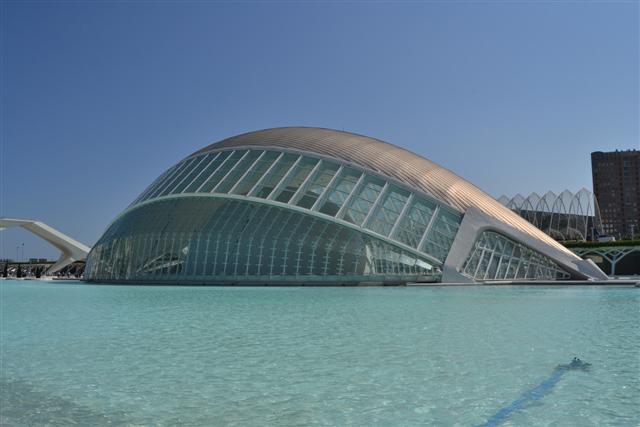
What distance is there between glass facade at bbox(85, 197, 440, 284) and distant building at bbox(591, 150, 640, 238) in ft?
515

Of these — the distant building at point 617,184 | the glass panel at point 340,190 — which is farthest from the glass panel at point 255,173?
the distant building at point 617,184

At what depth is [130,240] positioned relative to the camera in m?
40.1

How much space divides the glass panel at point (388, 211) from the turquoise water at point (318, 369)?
59.3ft

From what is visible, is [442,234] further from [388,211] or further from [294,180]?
[294,180]

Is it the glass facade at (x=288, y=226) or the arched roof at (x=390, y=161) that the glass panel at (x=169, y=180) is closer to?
the glass facade at (x=288, y=226)

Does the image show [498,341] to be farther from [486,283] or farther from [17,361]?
[486,283]

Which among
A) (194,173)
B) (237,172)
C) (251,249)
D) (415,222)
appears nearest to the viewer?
(415,222)

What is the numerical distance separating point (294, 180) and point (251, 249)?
17.4 ft

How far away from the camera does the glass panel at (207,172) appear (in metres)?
37.8

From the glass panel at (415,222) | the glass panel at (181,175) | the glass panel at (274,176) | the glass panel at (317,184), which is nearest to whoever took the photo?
the glass panel at (415,222)

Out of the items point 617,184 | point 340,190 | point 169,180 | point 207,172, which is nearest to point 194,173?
point 207,172

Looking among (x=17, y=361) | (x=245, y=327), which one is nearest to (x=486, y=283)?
(x=245, y=327)

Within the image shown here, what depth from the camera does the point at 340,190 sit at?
35000mm

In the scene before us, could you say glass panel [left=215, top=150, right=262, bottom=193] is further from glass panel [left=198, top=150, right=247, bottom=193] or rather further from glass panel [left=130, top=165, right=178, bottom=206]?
glass panel [left=130, top=165, right=178, bottom=206]
